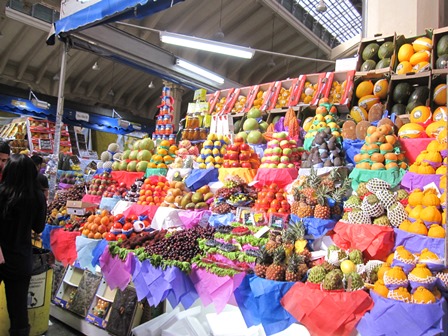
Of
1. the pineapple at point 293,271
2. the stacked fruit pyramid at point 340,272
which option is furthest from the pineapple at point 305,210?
the pineapple at point 293,271

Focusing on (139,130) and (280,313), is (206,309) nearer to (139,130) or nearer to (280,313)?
(280,313)

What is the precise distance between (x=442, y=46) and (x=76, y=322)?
4.68 meters

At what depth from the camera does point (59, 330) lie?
3.97m

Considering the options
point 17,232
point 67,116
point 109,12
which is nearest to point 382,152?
point 17,232

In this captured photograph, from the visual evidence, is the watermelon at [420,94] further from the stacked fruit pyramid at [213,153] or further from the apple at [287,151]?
the stacked fruit pyramid at [213,153]

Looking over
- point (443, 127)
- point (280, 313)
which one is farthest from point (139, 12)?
point (280, 313)

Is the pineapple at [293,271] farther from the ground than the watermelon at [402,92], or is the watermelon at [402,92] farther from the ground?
the watermelon at [402,92]

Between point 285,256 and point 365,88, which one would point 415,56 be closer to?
point 365,88

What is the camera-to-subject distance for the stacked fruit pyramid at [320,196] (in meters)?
2.97

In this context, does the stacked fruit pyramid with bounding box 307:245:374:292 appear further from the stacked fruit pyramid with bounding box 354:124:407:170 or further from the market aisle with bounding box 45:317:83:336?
the market aisle with bounding box 45:317:83:336

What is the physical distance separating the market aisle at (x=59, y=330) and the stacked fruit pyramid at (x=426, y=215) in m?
3.23

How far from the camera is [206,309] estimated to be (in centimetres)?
318

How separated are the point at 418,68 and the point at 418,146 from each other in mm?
1258

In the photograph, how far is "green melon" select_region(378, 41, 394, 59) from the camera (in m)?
4.59
